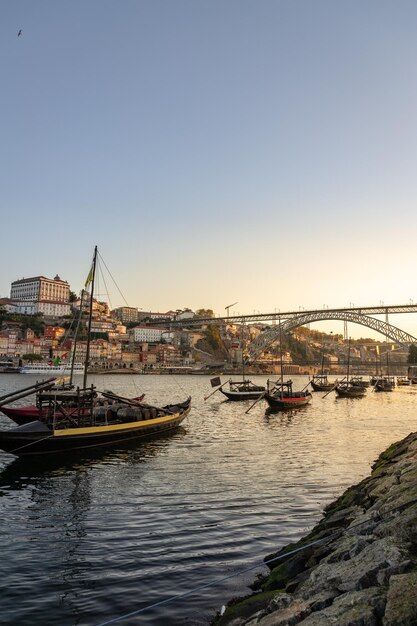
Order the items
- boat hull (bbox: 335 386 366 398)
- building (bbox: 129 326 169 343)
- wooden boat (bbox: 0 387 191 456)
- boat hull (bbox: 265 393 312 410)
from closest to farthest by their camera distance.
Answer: wooden boat (bbox: 0 387 191 456) → boat hull (bbox: 265 393 312 410) → boat hull (bbox: 335 386 366 398) → building (bbox: 129 326 169 343)

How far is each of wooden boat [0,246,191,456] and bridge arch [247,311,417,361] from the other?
3383 inches

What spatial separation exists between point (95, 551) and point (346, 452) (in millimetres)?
14169

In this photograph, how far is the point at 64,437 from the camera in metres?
18.2

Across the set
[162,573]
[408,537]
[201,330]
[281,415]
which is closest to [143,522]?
[162,573]

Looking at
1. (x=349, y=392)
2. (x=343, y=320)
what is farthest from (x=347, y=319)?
(x=349, y=392)

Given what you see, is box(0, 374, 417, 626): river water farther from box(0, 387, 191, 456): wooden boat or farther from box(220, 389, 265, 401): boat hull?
box(220, 389, 265, 401): boat hull

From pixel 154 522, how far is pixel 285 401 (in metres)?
30.8

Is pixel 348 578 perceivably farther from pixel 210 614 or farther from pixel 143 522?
pixel 143 522

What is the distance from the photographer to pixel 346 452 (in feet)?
68.7

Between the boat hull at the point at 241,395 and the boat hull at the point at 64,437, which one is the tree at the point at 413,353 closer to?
the boat hull at the point at 241,395

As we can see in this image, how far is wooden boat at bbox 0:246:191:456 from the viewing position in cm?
1733

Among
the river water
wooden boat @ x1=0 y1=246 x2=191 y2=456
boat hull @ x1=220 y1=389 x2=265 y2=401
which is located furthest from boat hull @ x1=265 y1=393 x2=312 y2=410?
the river water

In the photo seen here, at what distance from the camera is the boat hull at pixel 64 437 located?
671 inches

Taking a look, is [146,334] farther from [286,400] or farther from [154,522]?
[154,522]
